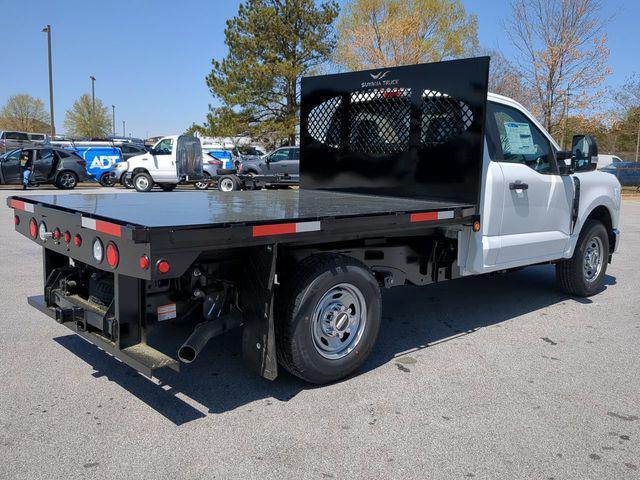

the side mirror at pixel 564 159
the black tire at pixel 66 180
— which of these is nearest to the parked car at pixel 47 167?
the black tire at pixel 66 180

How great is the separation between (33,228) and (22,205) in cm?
24

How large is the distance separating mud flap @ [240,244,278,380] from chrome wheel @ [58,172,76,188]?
2029 centimetres

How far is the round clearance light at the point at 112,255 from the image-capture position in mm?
3172

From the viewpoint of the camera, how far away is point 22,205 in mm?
4301

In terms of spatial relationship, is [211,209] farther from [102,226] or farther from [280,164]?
[280,164]

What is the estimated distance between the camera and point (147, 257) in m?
2.93

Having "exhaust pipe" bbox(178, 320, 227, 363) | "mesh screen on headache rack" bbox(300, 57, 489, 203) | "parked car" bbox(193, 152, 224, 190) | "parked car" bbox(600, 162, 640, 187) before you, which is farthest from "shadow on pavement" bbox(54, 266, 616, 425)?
"parked car" bbox(600, 162, 640, 187)

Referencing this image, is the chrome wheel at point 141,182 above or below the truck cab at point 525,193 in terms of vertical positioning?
below

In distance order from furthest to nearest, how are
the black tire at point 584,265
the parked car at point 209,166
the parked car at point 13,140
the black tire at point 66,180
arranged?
the parked car at point 13,140, the parked car at point 209,166, the black tire at point 66,180, the black tire at point 584,265

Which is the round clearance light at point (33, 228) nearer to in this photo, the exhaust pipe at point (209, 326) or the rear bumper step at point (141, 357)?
the rear bumper step at point (141, 357)

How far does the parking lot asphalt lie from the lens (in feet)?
10.1

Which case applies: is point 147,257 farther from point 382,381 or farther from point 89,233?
point 382,381

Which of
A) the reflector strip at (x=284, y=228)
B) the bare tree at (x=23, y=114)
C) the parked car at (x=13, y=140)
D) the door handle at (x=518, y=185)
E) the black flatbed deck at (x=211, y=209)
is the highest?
the bare tree at (x=23, y=114)

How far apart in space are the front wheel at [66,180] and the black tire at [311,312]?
20296 mm
